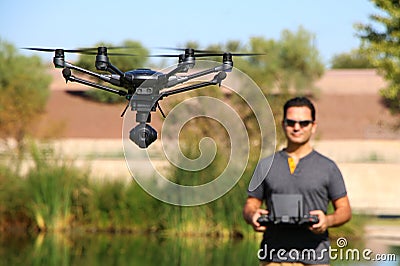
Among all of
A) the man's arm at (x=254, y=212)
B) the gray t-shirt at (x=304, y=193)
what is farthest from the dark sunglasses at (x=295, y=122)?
the man's arm at (x=254, y=212)

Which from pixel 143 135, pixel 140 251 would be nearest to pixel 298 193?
pixel 143 135

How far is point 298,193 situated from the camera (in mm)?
6156

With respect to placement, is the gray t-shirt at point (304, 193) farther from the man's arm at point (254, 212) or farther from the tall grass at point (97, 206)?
the tall grass at point (97, 206)

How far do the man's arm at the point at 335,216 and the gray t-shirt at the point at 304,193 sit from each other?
1.7 inches

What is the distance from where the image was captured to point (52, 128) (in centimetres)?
3294

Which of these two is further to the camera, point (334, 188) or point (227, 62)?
point (227, 62)

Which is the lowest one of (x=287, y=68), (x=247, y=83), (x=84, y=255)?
(x=84, y=255)

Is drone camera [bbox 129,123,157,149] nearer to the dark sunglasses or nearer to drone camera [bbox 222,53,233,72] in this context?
drone camera [bbox 222,53,233,72]

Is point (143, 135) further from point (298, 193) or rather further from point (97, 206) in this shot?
point (97, 206)

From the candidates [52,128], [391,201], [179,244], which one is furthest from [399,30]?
[52,128]

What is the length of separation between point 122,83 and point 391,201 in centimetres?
2542

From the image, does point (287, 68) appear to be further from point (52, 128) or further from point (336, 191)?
point (336, 191)

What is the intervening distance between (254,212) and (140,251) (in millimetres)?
13374

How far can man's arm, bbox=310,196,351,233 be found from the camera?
19.8 ft
